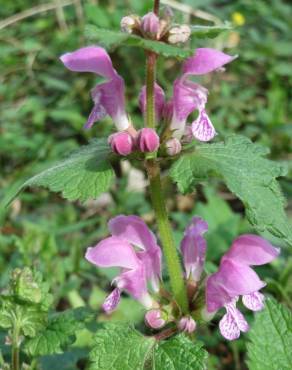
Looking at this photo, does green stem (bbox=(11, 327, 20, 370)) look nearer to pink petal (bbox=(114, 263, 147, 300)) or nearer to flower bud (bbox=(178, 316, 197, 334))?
pink petal (bbox=(114, 263, 147, 300))

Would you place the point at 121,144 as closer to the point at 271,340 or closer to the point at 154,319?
the point at 154,319

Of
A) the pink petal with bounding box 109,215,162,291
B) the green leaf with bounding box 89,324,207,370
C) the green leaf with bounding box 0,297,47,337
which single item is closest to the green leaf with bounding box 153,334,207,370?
the green leaf with bounding box 89,324,207,370

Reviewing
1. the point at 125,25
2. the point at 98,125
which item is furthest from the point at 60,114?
the point at 125,25

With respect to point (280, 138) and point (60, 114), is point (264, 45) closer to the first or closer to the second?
point (280, 138)

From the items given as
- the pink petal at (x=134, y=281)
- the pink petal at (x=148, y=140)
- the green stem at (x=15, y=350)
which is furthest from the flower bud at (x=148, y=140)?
the green stem at (x=15, y=350)

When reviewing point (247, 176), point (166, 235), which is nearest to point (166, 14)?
point (247, 176)

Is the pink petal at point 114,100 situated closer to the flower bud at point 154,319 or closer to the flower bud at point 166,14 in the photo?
the flower bud at point 166,14
